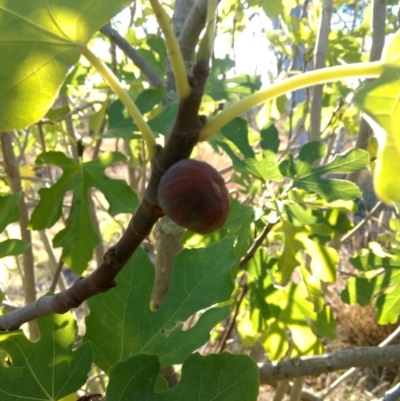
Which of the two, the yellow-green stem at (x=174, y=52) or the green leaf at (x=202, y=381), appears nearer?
the yellow-green stem at (x=174, y=52)

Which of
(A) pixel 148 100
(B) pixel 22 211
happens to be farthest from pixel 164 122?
(B) pixel 22 211

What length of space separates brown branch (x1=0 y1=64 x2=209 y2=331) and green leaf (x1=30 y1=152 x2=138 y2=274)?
0.62 meters

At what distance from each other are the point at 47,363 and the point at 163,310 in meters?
0.17

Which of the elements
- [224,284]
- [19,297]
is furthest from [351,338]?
[224,284]

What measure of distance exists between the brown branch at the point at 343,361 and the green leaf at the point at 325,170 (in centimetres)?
33

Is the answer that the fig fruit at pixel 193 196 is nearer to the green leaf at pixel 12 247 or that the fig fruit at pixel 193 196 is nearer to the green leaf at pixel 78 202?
the green leaf at pixel 12 247

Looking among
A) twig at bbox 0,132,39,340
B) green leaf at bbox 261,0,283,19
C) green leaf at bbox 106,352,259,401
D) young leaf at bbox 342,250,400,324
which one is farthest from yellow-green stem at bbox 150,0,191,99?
twig at bbox 0,132,39,340

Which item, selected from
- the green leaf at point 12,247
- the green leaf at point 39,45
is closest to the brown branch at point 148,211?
the green leaf at point 39,45

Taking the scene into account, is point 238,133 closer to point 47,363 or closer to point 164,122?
point 164,122

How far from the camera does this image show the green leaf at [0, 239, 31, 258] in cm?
79

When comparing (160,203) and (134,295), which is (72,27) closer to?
(160,203)

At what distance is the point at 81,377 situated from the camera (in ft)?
2.06

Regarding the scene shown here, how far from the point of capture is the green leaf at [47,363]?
0.61m

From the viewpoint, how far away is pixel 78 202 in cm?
120
